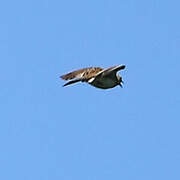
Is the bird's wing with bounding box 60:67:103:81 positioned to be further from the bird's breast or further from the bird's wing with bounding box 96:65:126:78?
the bird's breast

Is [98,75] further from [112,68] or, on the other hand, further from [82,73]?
[82,73]

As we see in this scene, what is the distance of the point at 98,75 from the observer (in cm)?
2950

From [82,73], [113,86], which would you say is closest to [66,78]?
[82,73]

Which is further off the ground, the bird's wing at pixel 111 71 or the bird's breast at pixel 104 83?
the bird's wing at pixel 111 71

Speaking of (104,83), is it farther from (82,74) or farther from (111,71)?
(82,74)

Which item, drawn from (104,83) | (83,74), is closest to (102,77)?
(104,83)

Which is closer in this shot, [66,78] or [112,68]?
[112,68]

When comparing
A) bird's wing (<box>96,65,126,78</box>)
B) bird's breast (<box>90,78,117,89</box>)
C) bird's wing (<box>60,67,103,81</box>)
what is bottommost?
bird's breast (<box>90,78,117,89</box>)

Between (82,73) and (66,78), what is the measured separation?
123 cm

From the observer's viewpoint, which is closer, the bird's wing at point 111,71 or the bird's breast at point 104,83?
the bird's wing at point 111,71

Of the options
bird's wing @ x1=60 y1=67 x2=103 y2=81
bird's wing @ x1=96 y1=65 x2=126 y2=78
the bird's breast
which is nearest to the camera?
bird's wing @ x1=96 y1=65 x2=126 y2=78

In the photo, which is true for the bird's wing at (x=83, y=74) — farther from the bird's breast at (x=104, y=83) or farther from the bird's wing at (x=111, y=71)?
the bird's breast at (x=104, y=83)

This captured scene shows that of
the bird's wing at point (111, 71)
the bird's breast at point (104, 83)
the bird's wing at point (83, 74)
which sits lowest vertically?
the bird's breast at point (104, 83)

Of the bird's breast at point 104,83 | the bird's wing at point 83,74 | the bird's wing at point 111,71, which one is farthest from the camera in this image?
the bird's wing at point 83,74
